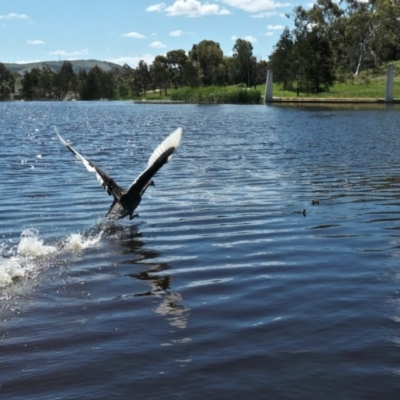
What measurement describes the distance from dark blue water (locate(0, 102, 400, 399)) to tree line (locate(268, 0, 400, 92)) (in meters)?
91.3

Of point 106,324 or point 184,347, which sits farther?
point 106,324

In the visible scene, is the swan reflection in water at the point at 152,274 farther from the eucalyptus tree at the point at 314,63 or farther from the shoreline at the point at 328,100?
the eucalyptus tree at the point at 314,63

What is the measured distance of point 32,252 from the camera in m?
10.9

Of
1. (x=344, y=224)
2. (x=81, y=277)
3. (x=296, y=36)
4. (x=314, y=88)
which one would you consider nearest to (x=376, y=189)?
(x=344, y=224)

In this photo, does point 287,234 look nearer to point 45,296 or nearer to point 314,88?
point 45,296

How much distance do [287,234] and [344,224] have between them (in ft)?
4.92

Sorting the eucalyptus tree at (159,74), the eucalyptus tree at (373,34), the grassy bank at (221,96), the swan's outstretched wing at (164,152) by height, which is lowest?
the grassy bank at (221,96)

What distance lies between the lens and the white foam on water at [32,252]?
31.0 ft

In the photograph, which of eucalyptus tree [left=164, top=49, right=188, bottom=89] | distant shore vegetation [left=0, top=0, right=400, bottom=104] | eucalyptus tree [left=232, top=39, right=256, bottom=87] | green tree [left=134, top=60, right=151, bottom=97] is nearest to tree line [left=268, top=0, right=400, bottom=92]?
distant shore vegetation [left=0, top=0, right=400, bottom=104]

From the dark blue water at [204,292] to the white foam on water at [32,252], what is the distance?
0.11ft

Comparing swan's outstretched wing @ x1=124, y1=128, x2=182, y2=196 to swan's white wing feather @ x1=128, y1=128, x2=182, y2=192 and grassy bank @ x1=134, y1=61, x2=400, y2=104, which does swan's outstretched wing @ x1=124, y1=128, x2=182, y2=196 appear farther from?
grassy bank @ x1=134, y1=61, x2=400, y2=104

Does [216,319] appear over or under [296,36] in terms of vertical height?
under

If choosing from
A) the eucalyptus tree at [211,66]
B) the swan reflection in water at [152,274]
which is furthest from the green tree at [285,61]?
the swan reflection in water at [152,274]

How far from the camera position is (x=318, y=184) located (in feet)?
62.4
